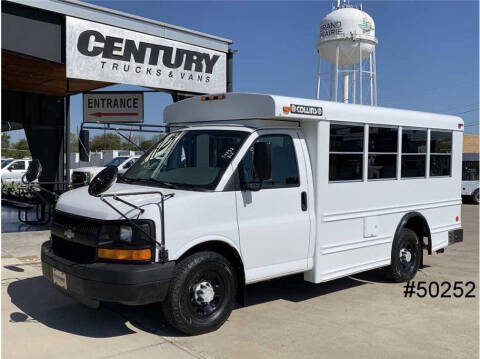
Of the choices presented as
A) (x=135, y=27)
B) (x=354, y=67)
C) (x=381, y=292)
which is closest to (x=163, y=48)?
(x=135, y=27)

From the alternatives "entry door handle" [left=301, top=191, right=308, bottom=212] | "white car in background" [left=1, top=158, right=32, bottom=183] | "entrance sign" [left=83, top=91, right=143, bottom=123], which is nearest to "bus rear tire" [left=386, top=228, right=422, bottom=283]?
"entry door handle" [left=301, top=191, right=308, bottom=212]

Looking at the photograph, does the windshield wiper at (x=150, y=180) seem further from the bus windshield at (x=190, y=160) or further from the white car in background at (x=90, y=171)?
the white car in background at (x=90, y=171)

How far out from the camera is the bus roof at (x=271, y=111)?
17.7 ft

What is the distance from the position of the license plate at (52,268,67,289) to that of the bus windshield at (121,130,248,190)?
1.25 metres

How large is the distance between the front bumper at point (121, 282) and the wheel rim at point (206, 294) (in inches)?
14.5

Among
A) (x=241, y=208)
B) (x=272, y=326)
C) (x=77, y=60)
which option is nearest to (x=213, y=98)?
(x=241, y=208)

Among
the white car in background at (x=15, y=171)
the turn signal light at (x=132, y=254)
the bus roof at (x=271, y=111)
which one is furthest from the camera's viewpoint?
the white car in background at (x=15, y=171)

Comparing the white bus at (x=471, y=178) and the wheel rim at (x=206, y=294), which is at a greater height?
the white bus at (x=471, y=178)

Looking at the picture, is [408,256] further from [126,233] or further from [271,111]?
[126,233]

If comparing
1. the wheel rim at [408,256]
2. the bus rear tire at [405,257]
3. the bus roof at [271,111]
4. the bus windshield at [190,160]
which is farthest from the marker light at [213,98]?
the wheel rim at [408,256]

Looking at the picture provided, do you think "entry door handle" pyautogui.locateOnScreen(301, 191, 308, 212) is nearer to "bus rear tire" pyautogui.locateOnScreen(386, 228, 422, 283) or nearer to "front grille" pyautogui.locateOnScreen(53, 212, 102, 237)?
"bus rear tire" pyautogui.locateOnScreen(386, 228, 422, 283)

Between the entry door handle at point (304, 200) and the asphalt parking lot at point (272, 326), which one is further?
the entry door handle at point (304, 200)

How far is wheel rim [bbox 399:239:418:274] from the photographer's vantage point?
7.20 m

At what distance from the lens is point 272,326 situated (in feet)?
17.0
